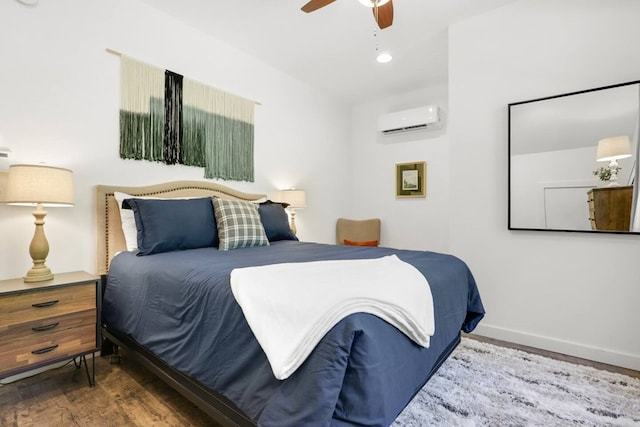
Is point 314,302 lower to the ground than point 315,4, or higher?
lower

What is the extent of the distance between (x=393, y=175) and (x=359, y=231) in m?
0.93

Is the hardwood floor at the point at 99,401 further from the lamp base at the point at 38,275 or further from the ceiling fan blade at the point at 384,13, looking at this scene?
the ceiling fan blade at the point at 384,13

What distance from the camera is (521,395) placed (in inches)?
70.6

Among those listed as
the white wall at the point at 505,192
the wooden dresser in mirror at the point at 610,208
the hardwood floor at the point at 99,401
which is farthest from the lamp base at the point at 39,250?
the wooden dresser in mirror at the point at 610,208

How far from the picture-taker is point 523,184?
2.58 meters

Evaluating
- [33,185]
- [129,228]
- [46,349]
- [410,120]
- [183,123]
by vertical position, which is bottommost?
[46,349]

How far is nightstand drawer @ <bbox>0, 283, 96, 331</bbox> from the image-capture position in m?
1.61

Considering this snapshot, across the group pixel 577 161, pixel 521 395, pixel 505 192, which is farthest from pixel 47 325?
pixel 577 161

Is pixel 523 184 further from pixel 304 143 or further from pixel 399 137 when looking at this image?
pixel 304 143

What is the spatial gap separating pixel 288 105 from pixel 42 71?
2410 millimetres

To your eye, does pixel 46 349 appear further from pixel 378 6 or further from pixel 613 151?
pixel 613 151

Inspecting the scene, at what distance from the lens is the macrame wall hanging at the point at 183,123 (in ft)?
8.43

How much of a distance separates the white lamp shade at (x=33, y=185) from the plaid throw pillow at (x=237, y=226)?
3.21 feet

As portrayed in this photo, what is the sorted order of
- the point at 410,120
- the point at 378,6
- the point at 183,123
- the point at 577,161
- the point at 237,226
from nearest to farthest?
1. the point at 378,6
2. the point at 577,161
3. the point at 237,226
4. the point at 183,123
5. the point at 410,120
